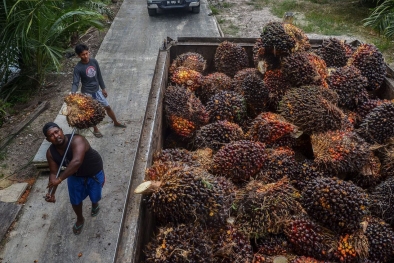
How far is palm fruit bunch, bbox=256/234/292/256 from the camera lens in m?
2.19

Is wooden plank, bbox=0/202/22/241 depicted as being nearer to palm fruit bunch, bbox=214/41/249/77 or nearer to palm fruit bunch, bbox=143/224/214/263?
palm fruit bunch, bbox=143/224/214/263

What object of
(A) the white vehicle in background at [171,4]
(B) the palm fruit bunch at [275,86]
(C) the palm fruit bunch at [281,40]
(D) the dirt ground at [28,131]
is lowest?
(D) the dirt ground at [28,131]

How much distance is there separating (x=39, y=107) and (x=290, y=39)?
505 centimetres

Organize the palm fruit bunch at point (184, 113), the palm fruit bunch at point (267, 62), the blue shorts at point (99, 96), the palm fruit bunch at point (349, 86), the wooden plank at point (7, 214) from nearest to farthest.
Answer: the palm fruit bunch at point (184, 113), the palm fruit bunch at point (349, 86), the palm fruit bunch at point (267, 62), the wooden plank at point (7, 214), the blue shorts at point (99, 96)

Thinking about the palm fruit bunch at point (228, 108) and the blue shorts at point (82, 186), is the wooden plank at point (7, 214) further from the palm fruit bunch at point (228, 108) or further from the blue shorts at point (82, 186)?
the palm fruit bunch at point (228, 108)

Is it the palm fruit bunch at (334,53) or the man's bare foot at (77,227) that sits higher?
the palm fruit bunch at (334,53)

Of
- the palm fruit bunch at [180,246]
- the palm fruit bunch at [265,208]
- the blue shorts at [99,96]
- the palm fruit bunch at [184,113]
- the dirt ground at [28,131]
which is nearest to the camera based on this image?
the palm fruit bunch at [180,246]

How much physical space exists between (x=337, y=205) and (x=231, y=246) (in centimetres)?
73

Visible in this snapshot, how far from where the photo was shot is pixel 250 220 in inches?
89.1

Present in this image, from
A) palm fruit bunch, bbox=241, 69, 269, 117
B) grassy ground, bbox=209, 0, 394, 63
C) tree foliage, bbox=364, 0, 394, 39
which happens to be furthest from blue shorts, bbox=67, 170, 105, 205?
tree foliage, bbox=364, 0, 394, 39

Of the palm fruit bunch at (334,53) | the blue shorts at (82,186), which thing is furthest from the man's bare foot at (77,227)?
the palm fruit bunch at (334,53)

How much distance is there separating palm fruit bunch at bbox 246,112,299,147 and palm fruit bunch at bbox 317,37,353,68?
4.40 ft

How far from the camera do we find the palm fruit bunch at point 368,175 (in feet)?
8.91

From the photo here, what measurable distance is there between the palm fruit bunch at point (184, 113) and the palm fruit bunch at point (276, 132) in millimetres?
573
